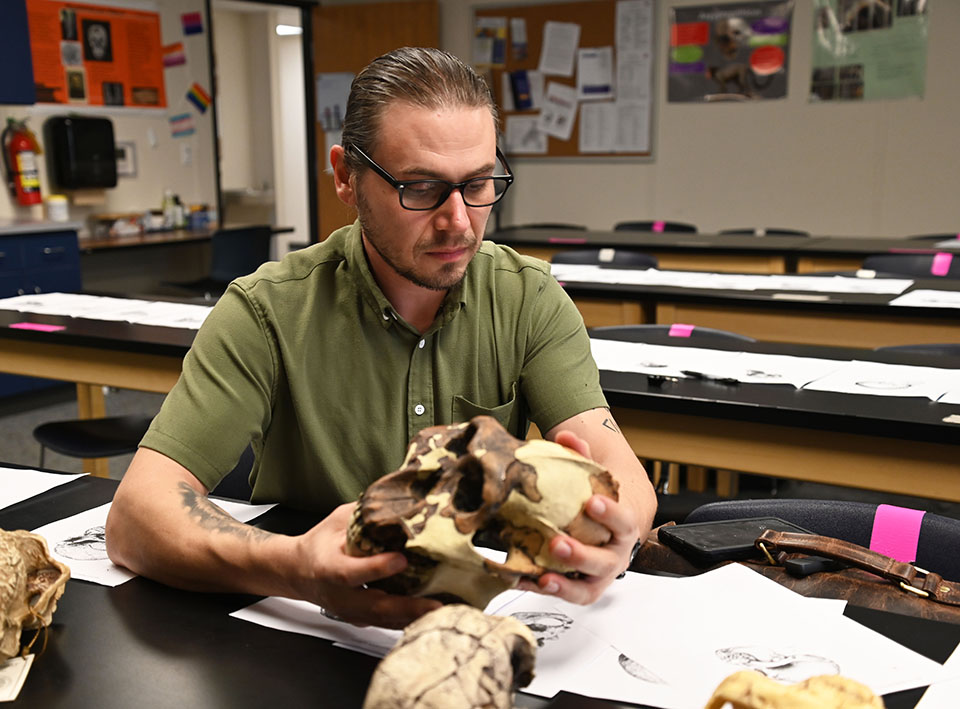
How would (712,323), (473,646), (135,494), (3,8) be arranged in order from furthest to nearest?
(3,8), (712,323), (135,494), (473,646)

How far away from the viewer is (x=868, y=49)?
5.99 metres

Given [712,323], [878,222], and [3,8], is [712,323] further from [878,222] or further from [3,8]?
[3,8]

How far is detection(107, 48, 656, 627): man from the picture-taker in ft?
3.94

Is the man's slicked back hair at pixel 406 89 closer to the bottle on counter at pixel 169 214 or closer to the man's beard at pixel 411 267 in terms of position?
the man's beard at pixel 411 267

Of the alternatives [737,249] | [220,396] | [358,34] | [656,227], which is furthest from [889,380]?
[358,34]

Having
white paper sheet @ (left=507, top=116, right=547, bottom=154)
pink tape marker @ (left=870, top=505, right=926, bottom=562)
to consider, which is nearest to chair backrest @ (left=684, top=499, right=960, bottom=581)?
pink tape marker @ (left=870, top=505, right=926, bottom=562)

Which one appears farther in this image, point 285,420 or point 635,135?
point 635,135

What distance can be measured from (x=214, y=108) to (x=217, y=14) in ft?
6.27

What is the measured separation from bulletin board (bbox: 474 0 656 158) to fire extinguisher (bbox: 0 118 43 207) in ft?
10.4

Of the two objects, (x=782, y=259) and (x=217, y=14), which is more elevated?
(x=217, y=14)

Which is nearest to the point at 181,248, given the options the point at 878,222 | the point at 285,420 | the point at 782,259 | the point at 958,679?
the point at 782,259

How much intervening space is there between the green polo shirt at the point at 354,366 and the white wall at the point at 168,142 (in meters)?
5.08

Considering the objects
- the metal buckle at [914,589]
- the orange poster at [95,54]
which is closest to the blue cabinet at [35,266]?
the orange poster at [95,54]

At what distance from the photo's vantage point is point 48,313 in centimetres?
305
